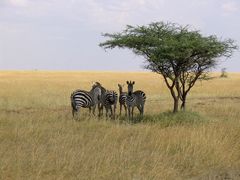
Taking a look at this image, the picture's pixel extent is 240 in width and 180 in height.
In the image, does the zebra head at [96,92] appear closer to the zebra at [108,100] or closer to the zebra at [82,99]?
the zebra at [82,99]

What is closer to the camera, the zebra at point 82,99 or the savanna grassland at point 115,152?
A: the savanna grassland at point 115,152

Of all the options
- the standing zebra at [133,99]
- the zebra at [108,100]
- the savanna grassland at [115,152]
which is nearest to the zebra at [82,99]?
the zebra at [108,100]

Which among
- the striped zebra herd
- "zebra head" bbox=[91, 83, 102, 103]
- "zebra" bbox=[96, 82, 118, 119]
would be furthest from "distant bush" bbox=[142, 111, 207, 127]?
"zebra head" bbox=[91, 83, 102, 103]

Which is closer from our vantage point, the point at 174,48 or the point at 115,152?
the point at 115,152

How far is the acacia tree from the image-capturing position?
64.5 ft

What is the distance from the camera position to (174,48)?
19.4 meters

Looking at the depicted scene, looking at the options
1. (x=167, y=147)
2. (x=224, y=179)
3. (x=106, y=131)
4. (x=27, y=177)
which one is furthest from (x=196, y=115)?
(x=27, y=177)

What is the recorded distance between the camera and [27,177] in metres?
7.68

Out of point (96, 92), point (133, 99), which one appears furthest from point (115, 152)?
point (133, 99)

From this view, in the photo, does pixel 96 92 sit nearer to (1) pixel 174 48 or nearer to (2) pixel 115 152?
(1) pixel 174 48

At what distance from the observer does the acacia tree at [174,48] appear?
19.7 meters

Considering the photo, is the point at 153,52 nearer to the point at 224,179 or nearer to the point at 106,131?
the point at 106,131

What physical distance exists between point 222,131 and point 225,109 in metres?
11.2

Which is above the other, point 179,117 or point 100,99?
point 100,99
